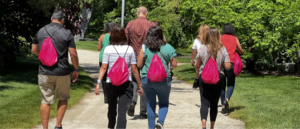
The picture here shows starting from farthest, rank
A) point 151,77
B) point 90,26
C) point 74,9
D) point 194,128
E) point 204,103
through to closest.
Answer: point 90,26 → point 74,9 → point 194,128 → point 204,103 → point 151,77

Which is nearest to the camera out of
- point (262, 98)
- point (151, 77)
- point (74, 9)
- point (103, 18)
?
point (151, 77)

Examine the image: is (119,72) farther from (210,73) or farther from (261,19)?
(261,19)

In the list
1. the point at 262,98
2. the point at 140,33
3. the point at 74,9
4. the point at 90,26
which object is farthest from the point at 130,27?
the point at 90,26

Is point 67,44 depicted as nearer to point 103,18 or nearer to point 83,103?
point 83,103

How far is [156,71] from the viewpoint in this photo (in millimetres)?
6098

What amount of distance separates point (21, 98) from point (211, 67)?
5.37 meters

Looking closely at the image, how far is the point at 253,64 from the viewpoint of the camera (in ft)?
67.7

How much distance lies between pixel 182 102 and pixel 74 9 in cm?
650

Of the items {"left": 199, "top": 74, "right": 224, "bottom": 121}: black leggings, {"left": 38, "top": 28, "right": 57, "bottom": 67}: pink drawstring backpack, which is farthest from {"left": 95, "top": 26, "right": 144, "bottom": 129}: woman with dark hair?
{"left": 199, "top": 74, "right": 224, "bottom": 121}: black leggings

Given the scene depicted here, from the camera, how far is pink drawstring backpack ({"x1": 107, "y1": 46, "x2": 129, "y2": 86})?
5.98 metres

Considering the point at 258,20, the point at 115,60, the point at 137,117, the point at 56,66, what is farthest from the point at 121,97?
the point at 258,20

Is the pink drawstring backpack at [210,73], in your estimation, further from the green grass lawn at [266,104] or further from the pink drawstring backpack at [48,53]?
the pink drawstring backpack at [48,53]

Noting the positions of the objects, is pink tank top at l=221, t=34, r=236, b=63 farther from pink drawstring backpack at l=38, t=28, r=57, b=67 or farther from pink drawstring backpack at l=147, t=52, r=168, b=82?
pink drawstring backpack at l=38, t=28, r=57, b=67

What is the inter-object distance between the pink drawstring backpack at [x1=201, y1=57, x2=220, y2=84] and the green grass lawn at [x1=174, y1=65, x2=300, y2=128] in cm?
129
